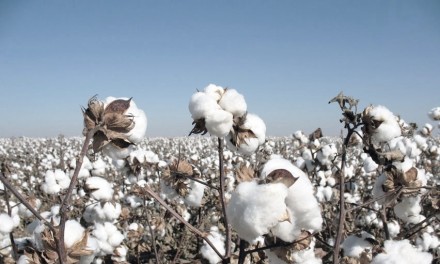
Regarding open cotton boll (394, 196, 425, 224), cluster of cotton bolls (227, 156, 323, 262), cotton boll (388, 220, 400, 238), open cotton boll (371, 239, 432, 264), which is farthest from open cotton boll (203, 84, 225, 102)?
cotton boll (388, 220, 400, 238)

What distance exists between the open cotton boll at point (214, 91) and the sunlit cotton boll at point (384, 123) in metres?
0.71

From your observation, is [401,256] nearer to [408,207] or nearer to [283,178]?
[283,178]

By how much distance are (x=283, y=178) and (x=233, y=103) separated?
2.24 ft

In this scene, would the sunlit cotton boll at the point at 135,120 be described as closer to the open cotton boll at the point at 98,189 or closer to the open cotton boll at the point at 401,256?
the open cotton boll at the point at 401,256

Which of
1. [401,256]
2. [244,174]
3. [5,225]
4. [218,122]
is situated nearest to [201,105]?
[218,122]

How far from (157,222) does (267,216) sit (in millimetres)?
4077

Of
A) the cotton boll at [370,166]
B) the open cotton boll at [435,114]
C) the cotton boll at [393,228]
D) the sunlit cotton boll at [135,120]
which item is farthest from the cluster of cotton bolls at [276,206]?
the open cotton boll at [435,114]

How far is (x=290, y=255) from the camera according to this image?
127cm

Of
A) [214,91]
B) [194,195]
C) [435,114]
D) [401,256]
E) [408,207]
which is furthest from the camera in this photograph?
[435,114]

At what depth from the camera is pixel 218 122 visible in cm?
166

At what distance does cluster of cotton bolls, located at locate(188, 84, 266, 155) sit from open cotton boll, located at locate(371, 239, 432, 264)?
671 mm

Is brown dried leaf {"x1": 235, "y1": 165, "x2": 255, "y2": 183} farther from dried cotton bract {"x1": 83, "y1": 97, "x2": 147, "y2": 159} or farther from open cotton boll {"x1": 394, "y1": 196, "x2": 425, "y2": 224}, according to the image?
open cotton boll {"x1": 394, "y1": 196, "x2": 425, "y2": 224}

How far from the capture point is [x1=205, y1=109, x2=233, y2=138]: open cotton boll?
1655mm

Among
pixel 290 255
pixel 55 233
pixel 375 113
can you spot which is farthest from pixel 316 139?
pixel 55 233
